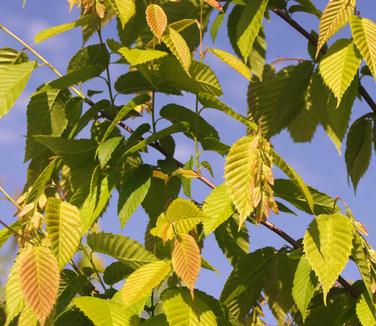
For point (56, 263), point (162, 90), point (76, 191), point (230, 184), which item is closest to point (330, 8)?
point (162, 90)

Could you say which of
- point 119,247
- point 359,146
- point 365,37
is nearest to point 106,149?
point 119,247

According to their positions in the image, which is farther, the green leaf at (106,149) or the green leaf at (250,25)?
the green leaf at (250,25)

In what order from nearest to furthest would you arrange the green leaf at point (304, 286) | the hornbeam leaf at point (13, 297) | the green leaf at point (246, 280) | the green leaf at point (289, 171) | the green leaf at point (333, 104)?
the green leaf at point (289, 171), the hornbeam leaf at point (13, 297), the green leaf at point (304, 286), the green leaf at point (246, 280), the green leaf at point (333, 104)

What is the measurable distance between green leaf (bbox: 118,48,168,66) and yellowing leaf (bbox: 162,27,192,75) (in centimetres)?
3

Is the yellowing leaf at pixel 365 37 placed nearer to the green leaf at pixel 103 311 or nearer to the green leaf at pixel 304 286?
the green leaf at pixel 304 286

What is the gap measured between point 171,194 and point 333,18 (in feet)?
1.97

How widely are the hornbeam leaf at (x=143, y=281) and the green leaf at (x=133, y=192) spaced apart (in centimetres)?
24

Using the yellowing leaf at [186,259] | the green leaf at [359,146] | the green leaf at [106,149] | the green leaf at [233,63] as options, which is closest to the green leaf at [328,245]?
the yellowing leaf at [186,259]

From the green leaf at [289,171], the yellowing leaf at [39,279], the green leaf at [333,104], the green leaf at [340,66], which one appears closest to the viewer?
the yellowing leaf at [39,279]

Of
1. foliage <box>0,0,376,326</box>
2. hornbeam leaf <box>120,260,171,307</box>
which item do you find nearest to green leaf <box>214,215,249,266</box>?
foliage <box>0,0,376,326</box>

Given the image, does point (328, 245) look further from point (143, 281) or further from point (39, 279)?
point (39, 279)

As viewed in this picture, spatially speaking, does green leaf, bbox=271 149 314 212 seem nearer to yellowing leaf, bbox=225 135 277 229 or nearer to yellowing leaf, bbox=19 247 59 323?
yellowing leaf, bbox=225 135 277 229

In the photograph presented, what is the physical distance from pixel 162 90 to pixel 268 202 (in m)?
0.57

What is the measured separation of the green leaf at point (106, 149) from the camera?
1652 millimetres
